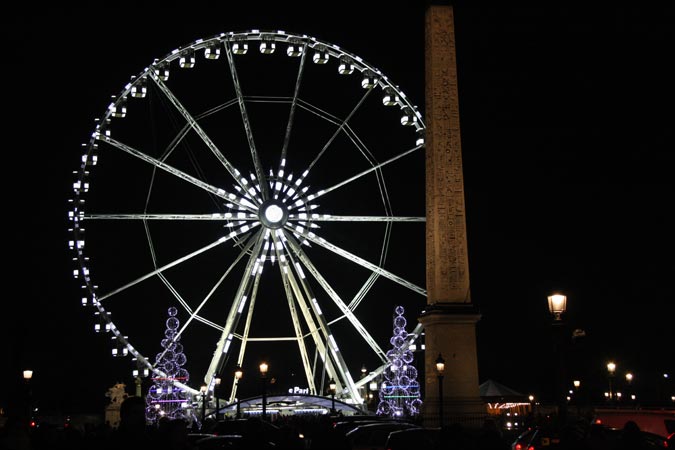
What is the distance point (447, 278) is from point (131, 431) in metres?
17.0

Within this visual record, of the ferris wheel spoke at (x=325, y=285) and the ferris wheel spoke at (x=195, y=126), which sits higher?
the ferris wheel spoke at (x=195, y=126)

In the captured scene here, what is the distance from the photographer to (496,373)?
7419 cm

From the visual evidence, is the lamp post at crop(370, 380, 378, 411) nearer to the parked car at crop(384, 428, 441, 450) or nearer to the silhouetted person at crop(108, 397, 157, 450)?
the parked car at crop(384, 428, 441, 450)

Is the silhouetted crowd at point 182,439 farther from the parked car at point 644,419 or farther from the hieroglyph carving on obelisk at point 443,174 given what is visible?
the hieroglyph carving on obelisk at point 443,174

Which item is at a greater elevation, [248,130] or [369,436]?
[248,130]

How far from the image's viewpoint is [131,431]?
16.9 feet

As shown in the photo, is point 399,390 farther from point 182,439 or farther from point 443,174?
point 182,439

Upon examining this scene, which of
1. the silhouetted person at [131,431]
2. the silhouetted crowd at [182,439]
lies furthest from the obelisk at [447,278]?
the silhouetted person at [131,431]

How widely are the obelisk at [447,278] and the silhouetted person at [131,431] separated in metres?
16.3

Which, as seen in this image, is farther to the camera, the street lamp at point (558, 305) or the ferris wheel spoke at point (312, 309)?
the ferris wheel spoke at point (312, 309)

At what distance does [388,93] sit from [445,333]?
46.3 ft

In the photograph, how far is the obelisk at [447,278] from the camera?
71.3 ft

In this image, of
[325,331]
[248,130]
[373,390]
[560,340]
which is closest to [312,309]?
[325,331]

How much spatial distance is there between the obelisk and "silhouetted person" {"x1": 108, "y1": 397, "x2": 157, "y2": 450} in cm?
1629
